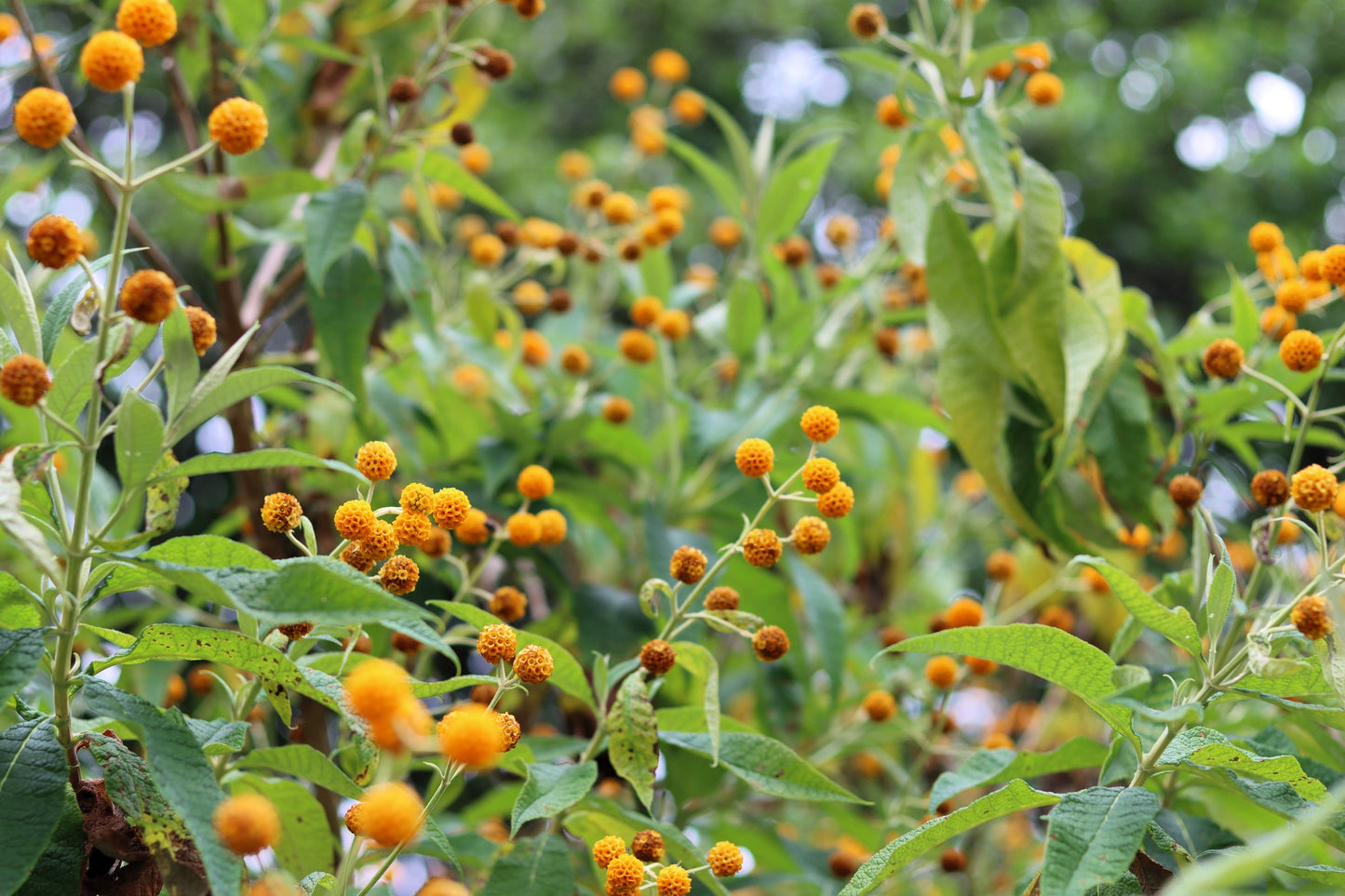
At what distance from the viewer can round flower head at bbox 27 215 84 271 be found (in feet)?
2.70


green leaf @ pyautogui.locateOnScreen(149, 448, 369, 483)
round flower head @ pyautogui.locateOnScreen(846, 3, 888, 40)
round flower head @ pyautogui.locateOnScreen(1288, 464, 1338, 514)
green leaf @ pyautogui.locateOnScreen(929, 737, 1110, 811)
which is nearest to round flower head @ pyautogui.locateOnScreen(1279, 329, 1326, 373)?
round flower head @ pyautogui.locateOnScreen(1288, 464, 1338, 514)

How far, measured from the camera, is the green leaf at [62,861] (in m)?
0.86

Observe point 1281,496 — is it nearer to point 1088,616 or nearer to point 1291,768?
point 1291,768

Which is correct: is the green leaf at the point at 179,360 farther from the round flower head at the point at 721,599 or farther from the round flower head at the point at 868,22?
the round flower head at the point at 868,22

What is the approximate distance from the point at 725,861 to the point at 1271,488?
2.29ft

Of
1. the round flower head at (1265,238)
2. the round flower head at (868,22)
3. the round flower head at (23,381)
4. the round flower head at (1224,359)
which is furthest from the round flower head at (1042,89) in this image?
the round flower head at (23,381)

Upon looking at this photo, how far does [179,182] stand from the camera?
4.73 ft

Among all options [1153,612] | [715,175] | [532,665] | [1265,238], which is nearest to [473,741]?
[532,665]

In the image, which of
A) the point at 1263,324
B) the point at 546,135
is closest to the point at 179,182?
the point at 1263,324

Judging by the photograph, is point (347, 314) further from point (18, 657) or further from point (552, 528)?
point (18, 657)

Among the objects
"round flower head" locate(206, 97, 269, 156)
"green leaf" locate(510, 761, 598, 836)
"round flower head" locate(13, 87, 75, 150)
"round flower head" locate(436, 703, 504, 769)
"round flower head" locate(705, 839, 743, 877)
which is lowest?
"round flower head" locate(705, 839, 743, 877)

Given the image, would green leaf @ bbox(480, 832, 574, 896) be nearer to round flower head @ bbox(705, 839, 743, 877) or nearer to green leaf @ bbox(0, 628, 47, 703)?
round flower head @ bbox(705, 839, 743, 877)

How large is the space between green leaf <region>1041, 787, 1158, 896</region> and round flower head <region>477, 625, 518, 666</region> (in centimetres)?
50

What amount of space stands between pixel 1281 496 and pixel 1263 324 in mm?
519
